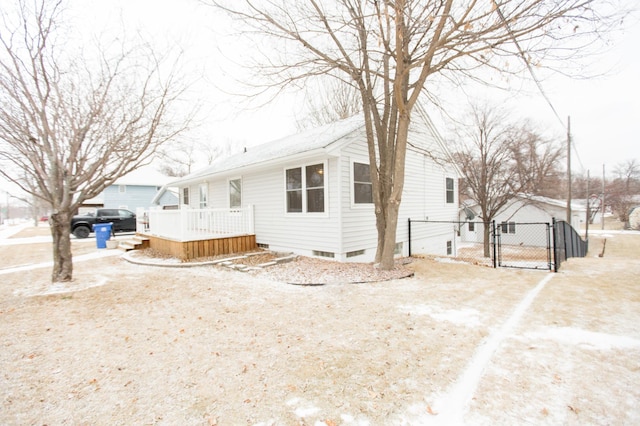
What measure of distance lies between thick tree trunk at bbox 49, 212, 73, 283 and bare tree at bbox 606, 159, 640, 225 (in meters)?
47.6

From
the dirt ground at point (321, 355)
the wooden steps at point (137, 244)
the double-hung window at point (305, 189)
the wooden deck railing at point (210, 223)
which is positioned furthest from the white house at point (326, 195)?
the dirt ground at point (321, 355)

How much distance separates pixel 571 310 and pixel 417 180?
7.45m

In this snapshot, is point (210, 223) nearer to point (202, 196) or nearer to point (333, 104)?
point (202, 196)

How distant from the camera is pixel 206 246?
28.5 feet

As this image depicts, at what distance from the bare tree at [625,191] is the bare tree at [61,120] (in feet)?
154

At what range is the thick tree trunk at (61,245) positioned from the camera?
5.65 meters

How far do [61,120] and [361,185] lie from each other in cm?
694

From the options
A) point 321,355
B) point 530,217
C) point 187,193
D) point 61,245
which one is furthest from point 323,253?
point 530,217

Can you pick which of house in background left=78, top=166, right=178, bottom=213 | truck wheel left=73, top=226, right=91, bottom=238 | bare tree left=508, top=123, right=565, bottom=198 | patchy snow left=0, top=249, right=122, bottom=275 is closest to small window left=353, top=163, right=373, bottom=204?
patchy snow left=0, top=249, right=122, bottom=275

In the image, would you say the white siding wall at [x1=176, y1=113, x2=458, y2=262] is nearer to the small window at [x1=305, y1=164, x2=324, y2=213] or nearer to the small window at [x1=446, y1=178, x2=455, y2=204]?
the small window at [x1=305, y1=164, x2=324, y2=213]

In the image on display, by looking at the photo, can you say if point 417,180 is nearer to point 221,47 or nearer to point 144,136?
point 221,47

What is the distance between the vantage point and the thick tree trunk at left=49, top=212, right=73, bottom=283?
223 inches

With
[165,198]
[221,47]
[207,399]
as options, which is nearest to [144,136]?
[221,47]

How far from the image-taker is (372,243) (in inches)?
350
